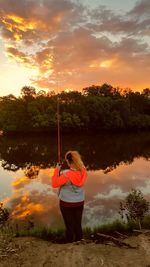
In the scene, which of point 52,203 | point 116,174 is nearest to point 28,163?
point 116,174

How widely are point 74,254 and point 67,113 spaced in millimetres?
67710

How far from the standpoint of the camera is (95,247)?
691 centimetres

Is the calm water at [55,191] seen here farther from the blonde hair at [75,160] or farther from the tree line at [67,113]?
the tree line at [67,113]

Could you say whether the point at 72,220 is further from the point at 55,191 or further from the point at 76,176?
the point at 55,191

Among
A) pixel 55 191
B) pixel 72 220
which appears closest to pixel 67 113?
pixel 55 191

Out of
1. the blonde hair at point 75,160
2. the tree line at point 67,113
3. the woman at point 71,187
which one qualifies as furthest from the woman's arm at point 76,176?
the tree line at point 67,113

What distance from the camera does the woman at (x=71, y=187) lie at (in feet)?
21.0

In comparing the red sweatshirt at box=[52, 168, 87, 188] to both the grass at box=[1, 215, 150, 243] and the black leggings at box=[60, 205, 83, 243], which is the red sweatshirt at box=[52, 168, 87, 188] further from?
the grass at box=[1, 215, 150, 243]

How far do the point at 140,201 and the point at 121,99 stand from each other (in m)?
78.8

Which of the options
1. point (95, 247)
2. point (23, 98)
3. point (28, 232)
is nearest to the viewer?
point (95, 247)

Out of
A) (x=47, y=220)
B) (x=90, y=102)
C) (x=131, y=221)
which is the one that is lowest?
(x=47, y=220)

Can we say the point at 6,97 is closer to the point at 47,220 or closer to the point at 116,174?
the point at 116,174

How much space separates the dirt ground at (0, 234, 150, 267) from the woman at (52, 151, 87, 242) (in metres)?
0.53

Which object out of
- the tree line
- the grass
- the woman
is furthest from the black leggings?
the tree line
